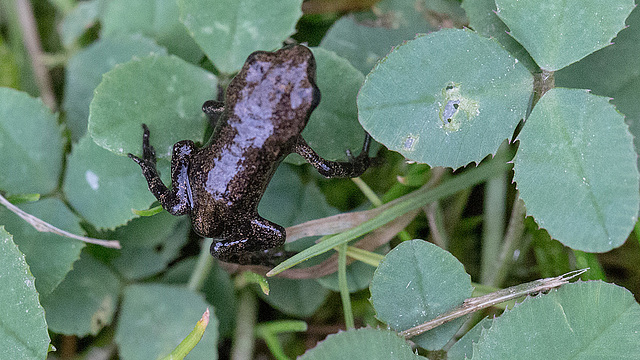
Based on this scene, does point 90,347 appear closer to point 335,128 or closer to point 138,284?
point 138,284

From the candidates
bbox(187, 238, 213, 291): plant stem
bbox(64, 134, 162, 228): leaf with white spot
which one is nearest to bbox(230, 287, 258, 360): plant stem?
bbox(187, 238, 213, 291): plant stem

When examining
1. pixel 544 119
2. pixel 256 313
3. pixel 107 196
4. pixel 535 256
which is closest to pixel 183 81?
pixel 107 196

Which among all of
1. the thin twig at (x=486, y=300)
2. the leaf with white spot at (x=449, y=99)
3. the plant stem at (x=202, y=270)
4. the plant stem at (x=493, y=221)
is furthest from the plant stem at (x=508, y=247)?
the plant stem at (x=202, y=270)

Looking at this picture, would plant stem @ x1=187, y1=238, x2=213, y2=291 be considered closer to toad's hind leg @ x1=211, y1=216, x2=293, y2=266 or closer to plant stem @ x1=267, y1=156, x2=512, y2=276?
toad's hind leg @ x1=211, y1=216, x2=293, y2=266

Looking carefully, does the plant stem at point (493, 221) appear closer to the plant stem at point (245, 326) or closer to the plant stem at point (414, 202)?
the plant stem at point (414, 202)

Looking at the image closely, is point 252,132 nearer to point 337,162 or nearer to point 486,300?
point 337,162

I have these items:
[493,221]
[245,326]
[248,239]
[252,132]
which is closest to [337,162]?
[252,132]
